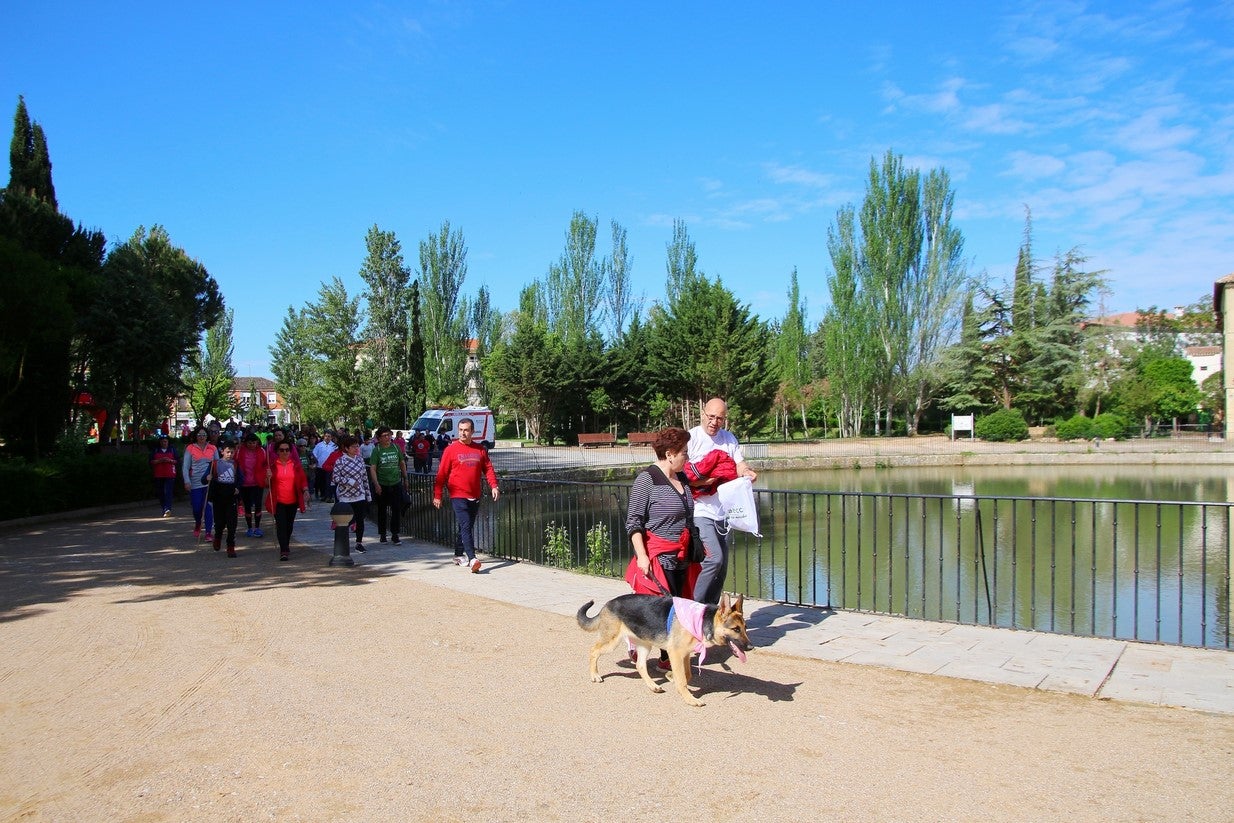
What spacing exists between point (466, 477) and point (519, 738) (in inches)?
205

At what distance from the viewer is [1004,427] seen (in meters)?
45.4

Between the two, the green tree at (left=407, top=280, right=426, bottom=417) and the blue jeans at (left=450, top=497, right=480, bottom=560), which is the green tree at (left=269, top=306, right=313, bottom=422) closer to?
the green tree at (left=407, top=280, right=426, bottom=417)

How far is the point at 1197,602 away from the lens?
12125 millimetres

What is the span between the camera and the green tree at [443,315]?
56.7m

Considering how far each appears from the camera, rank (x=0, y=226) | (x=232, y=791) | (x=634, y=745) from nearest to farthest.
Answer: (x=232, y=791) < (x=634, y=745) < (x=0, y=226)

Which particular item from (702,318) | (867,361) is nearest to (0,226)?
(702,318)

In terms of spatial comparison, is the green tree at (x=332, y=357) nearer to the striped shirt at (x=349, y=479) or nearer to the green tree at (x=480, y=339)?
the green tree at (x=480, y=339)

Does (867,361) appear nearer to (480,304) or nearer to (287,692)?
(480,304)

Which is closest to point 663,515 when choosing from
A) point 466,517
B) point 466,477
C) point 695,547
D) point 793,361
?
point 695,547

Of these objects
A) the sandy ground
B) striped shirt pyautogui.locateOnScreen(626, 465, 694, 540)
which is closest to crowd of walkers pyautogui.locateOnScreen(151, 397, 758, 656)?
striped shirt pyautogui.locateOnScreen(626, 465, 694, 540)

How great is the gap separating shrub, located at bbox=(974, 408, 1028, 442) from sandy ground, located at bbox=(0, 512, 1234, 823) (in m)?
Answer: 44.4

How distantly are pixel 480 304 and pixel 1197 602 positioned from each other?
54.3 m

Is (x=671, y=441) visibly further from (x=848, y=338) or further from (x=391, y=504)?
(x=848, y=338)

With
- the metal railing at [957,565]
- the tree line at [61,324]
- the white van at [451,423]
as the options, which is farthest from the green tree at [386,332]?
the metal railing at [957,565]
